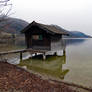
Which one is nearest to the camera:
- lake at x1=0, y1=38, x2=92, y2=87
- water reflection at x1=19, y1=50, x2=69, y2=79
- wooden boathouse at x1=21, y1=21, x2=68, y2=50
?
lake at x1=0, y1=38, x2=92, y2=87

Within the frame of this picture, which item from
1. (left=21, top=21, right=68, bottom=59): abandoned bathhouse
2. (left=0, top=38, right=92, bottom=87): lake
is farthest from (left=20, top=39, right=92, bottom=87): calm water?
(left=21, top=21, right=68, bottom=59): abandoned bathhouse

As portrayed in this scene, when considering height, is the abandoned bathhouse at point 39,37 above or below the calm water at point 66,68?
above

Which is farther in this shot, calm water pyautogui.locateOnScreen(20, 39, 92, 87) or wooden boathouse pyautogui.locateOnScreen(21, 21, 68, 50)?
wooden boathouse pyautogui.locateOnScreen(21, 21, 68, 50)

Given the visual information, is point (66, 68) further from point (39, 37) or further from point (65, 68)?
point (39, 37)

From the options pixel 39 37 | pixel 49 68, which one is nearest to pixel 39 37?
pixel 39 37

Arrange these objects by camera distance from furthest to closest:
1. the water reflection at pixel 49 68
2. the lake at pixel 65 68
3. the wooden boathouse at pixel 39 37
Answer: the wooden boathouse at pixel 39 37, the water reflection at pixel 49 68, the lake at pixel 65 68

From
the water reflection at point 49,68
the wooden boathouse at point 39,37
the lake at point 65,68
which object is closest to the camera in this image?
the lake at point 65,68

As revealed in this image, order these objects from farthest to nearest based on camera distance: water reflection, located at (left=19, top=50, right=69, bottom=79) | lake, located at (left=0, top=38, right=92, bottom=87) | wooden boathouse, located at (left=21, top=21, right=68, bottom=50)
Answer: wooden boathouse, located at (left=21, top=21, right=68, bottom=50) → water reflection, located at (left=19, top=50, right=69, bottom=79) → lake, located at (left=0, top=38, right=92, bottom=87)

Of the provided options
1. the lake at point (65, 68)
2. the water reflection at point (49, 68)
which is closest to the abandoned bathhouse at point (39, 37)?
the lake at point (65, 68)

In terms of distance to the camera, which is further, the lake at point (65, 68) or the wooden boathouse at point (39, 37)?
the wooden boathouse at point (39, 37)

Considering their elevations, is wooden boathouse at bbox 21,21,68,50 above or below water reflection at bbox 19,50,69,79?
above

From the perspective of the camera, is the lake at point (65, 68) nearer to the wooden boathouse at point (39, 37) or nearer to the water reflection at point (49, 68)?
the water reflection at point (49, 68)

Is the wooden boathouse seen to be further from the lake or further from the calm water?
the calm water

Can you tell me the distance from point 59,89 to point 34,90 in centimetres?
119
